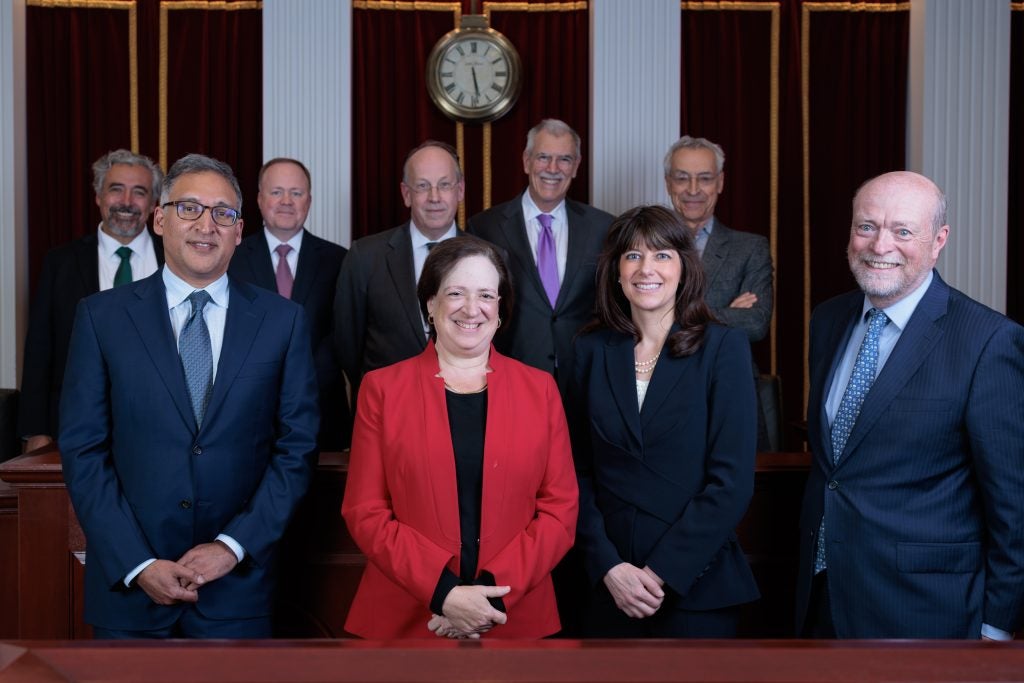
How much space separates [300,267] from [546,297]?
111 centimetres

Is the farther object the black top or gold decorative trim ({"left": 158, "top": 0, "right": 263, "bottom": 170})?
gold decorative trim ({"left": 158, "top": 0, "right": 263, "bottom": 170})

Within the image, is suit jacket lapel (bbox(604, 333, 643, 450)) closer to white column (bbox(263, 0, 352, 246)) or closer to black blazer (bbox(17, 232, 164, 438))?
black blazer (bbox(17, 232, 164, 438))

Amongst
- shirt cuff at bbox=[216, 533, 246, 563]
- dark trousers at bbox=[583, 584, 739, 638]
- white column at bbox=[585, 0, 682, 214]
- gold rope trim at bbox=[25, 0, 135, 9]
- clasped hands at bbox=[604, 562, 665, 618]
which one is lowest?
dark trousers at bbox=[583, 584, 739, 638]

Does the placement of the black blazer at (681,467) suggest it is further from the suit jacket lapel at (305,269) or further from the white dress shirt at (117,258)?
the white dress shirt at (117,258)

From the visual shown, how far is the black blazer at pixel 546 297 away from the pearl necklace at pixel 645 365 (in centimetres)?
95

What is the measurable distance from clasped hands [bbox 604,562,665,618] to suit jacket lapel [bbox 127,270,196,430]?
104 cm

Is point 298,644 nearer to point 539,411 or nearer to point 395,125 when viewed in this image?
point 539,411

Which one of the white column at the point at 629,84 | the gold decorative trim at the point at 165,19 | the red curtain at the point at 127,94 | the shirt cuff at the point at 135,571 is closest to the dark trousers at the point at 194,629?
the shirt cuff at the point at 135,571

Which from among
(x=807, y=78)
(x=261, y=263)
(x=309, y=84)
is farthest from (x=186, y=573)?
(x=807, y=78)

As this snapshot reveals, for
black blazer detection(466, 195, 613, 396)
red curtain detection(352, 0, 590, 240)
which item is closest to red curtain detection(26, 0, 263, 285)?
red curtain detection(352, 0, 590, 240)

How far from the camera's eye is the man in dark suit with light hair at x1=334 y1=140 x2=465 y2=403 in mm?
3760

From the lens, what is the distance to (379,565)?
234 centimetres

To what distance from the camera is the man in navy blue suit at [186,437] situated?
95.9 inches

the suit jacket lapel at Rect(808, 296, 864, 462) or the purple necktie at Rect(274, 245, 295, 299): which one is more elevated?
the purple necktie at Rect(274, 245, 295, 299)
